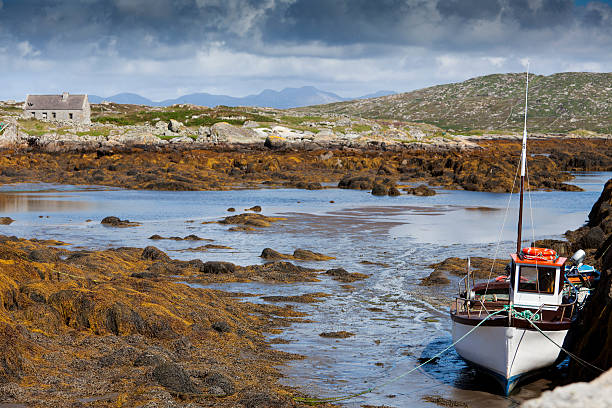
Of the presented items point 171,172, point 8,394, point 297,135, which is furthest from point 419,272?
point 297,135

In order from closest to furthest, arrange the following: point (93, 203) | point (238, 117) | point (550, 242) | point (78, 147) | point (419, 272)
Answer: point (419, 272)
point (550, 242)
point (93, 203)
point (78, 147)
point (238, 117)

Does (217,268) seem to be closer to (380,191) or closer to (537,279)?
(537,279)

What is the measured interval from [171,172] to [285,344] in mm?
53210

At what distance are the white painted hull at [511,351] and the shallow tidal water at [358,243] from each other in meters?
0.46

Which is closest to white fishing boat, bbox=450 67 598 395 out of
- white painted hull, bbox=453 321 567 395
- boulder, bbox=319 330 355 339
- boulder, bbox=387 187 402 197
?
white painted hull, bbox=453 321 567 395

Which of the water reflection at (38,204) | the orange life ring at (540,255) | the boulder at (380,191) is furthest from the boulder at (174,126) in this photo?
the orange life ring at (540,255)

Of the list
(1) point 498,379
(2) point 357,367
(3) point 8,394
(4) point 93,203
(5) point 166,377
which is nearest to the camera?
(3) point 8,394

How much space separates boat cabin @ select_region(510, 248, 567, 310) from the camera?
45.5ft

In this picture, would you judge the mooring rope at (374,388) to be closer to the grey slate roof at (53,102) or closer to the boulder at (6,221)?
the boulder at (6,221)

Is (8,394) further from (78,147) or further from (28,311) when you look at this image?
(78,147)

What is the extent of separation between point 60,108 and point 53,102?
7.30 ft

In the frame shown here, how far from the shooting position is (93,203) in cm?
4728

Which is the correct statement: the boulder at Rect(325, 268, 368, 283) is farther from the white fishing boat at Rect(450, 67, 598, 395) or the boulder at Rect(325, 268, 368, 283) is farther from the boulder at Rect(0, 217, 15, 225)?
the boulder at Rect(0, 217, 15, 225)

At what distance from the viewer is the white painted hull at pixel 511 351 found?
484 inches
